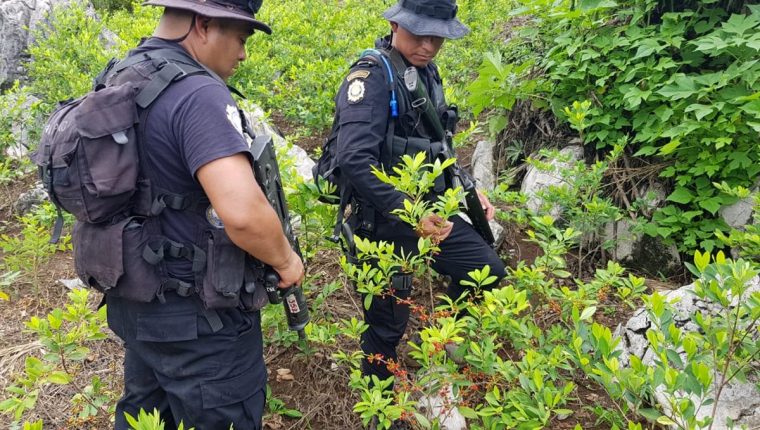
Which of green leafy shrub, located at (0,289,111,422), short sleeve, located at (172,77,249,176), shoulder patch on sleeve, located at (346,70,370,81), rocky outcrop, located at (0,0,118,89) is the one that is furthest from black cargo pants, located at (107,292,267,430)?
rocky outcrop, located at (0,0,118,89)

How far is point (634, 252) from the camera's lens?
12.4ft

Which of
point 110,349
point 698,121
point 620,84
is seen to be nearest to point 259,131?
point 110,349

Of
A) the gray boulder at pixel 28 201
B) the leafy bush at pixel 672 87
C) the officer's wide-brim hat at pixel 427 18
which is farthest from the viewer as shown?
the gray boulder at pixel 28 201

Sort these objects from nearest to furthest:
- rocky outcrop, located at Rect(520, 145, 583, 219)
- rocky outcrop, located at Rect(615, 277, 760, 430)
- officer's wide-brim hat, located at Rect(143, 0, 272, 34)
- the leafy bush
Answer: officer's wide-brim hat, located at Rect(143, 0, 272, 34) < rocky outcrop, located at Rect(615, 277, 760, 430) < the leafy bush < rocky outcrop, located at Rect(520, 145, 583, 219)

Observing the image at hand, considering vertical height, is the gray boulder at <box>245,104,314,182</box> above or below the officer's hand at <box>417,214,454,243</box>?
below

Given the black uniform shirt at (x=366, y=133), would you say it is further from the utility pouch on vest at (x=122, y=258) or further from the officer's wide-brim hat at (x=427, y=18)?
the utility pouch on vest at (x=122, y=258)

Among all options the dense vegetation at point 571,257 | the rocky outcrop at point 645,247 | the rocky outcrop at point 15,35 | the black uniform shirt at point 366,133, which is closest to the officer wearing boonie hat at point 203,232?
the dense vegetation at point 571,257

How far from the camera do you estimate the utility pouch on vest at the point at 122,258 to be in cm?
177

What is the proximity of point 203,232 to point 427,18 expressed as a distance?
1.62m

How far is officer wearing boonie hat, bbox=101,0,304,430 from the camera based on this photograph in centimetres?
167

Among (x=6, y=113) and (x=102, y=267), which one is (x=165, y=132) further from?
(x=6, y=113)

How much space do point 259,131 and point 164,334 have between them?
134 inches

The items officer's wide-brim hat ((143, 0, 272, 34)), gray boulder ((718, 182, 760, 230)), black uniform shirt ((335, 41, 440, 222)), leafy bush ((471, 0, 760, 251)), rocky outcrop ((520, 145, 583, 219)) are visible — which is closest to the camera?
officer's wide-brim hat ((143, 0, 272, 34))

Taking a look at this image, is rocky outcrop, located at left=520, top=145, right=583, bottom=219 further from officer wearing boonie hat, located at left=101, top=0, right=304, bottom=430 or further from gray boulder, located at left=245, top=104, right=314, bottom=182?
officer wearing boonie hat, located at left=101, top=0, right=304, bottom=430
